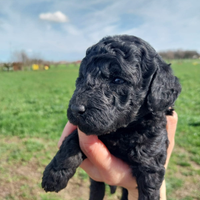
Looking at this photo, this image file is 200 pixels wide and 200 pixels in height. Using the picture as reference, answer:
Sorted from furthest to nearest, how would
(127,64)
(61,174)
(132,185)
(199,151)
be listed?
1. (199,151)
2. (132,185)
3. (61,174)
4. (127,64)

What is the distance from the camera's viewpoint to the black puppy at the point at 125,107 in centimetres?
188

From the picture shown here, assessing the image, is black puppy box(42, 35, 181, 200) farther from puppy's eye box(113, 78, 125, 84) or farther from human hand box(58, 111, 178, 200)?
human hand box(58, 111, 178, 200)

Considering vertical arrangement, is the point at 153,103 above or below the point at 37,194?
above

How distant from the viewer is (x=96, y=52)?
210cm

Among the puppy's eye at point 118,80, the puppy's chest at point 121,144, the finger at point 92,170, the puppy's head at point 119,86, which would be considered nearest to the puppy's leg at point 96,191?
the finger at point 92,170

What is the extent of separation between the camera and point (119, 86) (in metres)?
1.97

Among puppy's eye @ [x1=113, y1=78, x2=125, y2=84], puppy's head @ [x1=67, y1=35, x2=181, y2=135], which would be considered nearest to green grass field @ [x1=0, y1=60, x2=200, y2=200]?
puppy's head @ [x1=67, y1=35, x2=181, y2=135]

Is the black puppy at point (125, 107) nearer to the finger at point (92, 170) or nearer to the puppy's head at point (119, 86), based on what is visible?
the puppy's head at point (119, 86)

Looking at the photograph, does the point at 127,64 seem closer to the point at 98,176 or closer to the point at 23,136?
the point at 98,176

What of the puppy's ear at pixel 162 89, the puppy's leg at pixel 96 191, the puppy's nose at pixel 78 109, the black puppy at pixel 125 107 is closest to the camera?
the puppy's nose at pixel 78 109

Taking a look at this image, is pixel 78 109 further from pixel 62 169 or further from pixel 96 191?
pixel 96 191

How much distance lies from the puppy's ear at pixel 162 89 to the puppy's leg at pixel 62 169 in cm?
99

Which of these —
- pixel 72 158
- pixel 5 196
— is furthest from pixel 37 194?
pixel 72 158

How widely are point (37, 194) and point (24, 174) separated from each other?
79 centimetres
